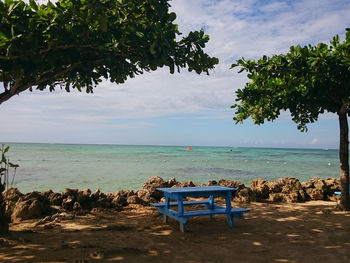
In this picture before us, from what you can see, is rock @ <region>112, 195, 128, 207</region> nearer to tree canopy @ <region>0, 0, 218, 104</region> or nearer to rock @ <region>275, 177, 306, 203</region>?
tree canopy @ <region>0, 0, 218, 104</region>

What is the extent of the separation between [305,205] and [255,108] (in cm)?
369

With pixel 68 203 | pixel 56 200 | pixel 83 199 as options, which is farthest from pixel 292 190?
pixel 56 200

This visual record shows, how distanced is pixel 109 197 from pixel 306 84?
7028 millimetres

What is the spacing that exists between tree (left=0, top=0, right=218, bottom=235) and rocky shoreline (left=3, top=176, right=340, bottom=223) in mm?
2040

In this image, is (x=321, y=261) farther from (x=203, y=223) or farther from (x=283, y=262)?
(x=203, y=223)

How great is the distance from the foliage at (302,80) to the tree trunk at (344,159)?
0.97ft

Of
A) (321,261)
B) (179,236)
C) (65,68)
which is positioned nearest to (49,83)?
(65,68)

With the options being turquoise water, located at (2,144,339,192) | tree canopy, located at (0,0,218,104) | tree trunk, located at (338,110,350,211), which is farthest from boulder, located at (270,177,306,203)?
turquoise water, located at (2,144,339,192)

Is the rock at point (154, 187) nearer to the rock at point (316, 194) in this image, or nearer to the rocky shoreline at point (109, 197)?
the rocky shoreline at point (109, 197)

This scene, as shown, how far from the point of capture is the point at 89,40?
16.2 ft

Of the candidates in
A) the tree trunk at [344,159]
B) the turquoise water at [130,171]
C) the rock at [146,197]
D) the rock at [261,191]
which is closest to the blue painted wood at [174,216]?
the rock at [146,197]

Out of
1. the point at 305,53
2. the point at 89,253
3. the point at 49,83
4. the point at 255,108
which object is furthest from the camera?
the point at 255,108

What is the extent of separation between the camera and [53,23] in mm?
4070

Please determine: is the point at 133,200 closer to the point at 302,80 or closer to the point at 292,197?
the point at 292,197
